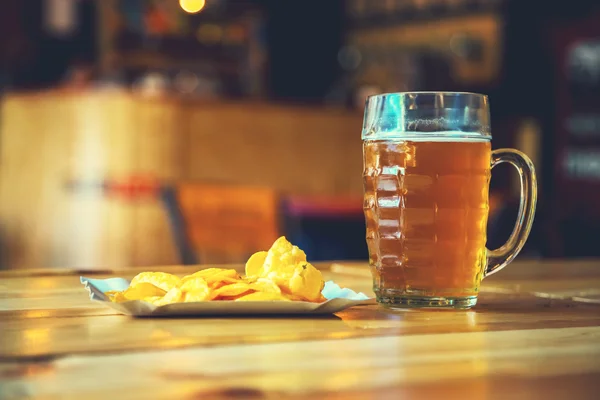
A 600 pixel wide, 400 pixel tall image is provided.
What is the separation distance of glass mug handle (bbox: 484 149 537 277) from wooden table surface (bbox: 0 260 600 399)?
2.0 inches

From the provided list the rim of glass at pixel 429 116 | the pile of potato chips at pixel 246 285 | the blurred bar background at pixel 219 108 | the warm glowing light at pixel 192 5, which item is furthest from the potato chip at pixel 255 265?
the warm glowing light at pixel 192 5

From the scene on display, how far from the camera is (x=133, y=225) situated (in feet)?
20.9

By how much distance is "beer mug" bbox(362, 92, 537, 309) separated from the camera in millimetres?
957

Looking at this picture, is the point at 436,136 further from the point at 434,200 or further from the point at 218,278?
the point at 218,278

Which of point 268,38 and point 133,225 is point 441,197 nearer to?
point 133,225

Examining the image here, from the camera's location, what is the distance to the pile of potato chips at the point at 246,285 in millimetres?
847

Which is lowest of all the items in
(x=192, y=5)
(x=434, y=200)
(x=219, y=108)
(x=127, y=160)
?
(x=434, y=200)

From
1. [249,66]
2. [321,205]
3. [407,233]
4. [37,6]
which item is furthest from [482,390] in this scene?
[37,6]

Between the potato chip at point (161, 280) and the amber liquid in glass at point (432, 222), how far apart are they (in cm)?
23

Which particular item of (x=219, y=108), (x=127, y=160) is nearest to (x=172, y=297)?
(x=127, y=160)

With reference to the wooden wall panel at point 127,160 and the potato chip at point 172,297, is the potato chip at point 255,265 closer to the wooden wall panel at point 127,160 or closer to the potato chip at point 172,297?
the potato chip at point 172,297

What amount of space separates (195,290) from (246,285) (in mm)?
49

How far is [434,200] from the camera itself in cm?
96

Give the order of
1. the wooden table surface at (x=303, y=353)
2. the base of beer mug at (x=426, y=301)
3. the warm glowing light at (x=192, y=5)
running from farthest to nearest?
the warm glowing light at (x=192, y=5)
the base of beer mug at (x=426, y=301)
the wooden table surface at (x=303, y=353)
